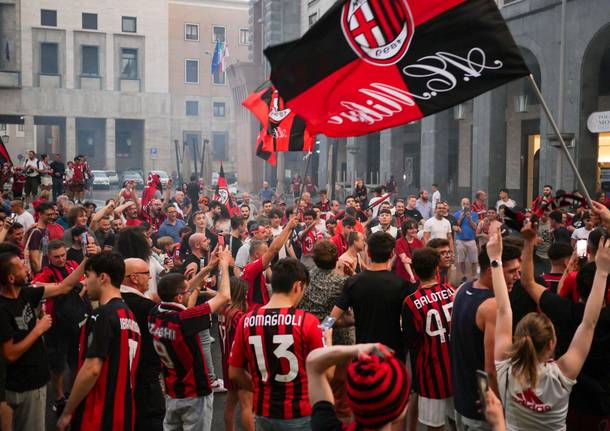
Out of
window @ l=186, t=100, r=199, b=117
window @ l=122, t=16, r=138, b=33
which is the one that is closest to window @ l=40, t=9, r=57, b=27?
window @ l=122, t=16, r=138, b=33

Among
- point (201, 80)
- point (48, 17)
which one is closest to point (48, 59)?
point (48, 17)

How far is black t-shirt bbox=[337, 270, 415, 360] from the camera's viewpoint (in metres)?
6.05

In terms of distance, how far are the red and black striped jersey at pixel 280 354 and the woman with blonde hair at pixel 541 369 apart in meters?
1.21

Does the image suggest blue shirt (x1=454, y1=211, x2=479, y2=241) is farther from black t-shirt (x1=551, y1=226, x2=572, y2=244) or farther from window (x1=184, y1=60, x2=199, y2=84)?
window (x1=184, y1=60, x2=199, y2=84)

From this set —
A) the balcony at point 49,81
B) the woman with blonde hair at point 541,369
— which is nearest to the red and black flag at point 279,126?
the woman with blonde hair at point 541,369

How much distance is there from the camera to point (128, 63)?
65.9 m

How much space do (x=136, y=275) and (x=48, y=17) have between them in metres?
63.1

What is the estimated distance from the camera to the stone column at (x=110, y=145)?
64.5 meters

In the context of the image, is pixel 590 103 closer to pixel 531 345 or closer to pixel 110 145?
pixel 531 345

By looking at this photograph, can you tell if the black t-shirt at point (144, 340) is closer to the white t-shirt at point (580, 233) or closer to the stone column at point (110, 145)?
the white t-shirt at point (580, 233)

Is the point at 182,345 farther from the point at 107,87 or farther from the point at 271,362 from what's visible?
the point at 107,87

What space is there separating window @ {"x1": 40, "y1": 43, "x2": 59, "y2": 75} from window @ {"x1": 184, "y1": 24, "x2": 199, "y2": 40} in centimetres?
1394

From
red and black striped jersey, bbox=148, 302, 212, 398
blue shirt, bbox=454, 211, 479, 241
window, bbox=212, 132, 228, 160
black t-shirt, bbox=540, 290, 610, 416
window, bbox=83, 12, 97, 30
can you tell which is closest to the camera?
black t-shirt, bbox=540, 290, 610, 416

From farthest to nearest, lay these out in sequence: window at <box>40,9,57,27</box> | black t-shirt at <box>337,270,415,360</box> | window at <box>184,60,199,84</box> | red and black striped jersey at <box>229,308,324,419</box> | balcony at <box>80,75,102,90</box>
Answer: window at <box>184,60,199,84</box>, balcony at <box>80,75,102,90</box>, window at <box>40,9,57,27</box>, black t-shirt at <box>337,270,415,360</box>, red and black striped jersey at <box>229,308,324,419</box>
